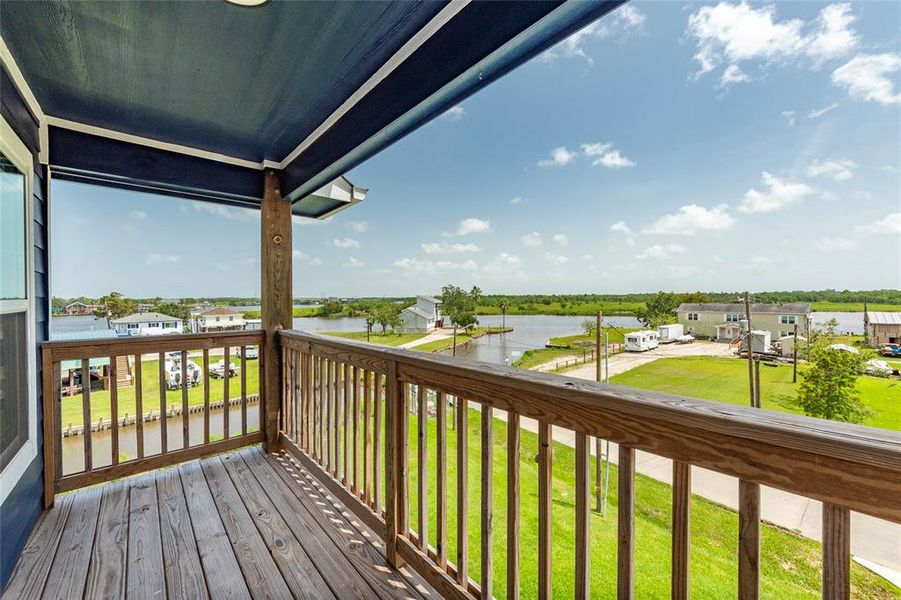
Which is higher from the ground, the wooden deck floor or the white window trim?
the white window trim

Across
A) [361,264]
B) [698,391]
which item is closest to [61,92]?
[361,264]

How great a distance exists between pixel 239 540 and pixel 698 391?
2.24 meters

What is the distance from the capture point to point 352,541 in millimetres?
1990

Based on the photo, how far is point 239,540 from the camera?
6.52 feet

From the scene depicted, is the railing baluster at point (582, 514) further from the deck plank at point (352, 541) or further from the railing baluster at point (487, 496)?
the deck plank at point (352, 541)

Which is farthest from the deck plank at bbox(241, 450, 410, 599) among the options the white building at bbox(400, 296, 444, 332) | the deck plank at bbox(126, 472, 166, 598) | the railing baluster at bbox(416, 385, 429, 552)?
the white building at bbox(400, 296, 444, 332)

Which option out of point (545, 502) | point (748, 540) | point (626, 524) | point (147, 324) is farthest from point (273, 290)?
point (748, 540)

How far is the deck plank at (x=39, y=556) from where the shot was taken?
5.47ft

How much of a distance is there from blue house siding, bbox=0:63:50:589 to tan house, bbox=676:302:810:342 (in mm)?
3063

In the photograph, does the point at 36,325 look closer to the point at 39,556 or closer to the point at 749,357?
the point at 39,556

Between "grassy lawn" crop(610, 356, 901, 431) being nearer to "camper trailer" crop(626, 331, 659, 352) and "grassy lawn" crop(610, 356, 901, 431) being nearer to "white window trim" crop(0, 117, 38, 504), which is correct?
"camper trailer" crop(626, 331, 659, 352)

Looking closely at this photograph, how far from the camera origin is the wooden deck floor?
168 centimetres

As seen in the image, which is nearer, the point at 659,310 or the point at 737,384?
the point at 737,384

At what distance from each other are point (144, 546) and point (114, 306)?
1.78 meters
